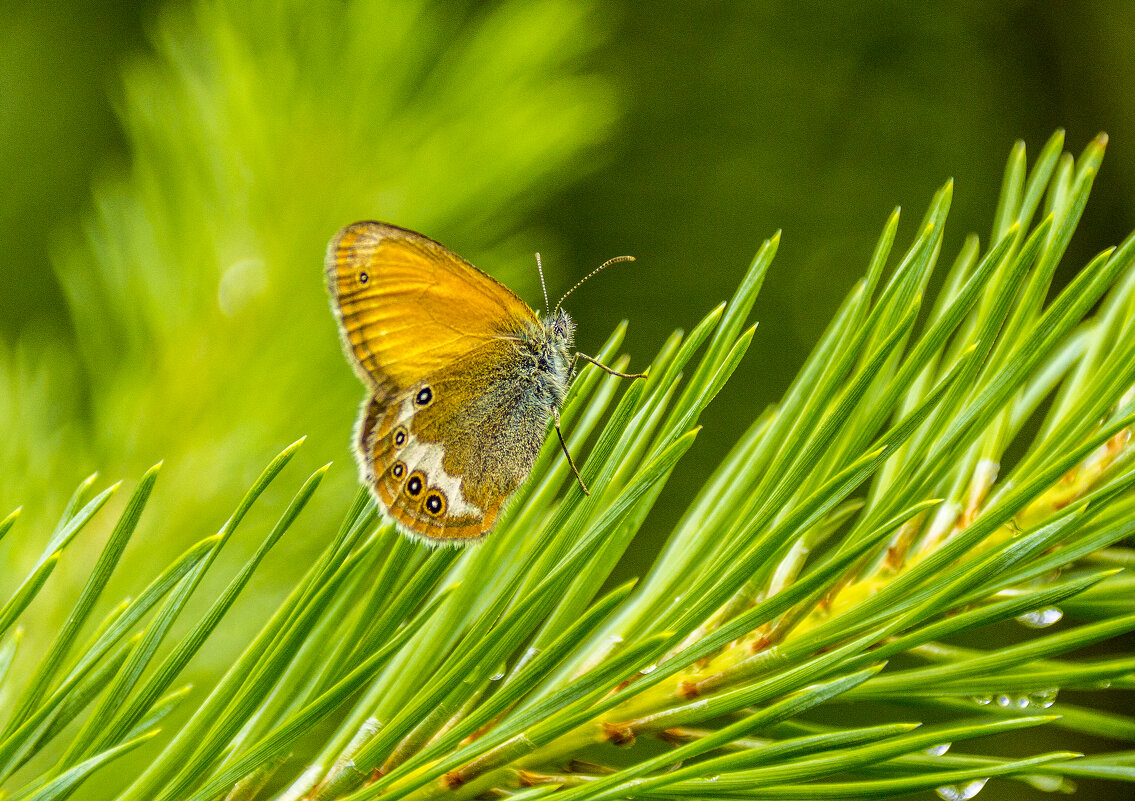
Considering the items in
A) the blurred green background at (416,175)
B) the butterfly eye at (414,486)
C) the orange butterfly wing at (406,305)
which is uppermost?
the blurred green background at (416,175)

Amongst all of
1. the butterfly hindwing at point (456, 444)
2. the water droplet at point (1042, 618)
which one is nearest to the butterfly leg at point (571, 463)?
the butterfly hindwing at point (456, 444)

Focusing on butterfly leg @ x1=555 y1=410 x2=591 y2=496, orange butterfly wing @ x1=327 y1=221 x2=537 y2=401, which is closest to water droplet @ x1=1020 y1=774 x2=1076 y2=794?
butterfly leg @ x1=555 y1=410 x2=591 y2=496

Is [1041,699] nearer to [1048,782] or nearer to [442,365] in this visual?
[1048,782]

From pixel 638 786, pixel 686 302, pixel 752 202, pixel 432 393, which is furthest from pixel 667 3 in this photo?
pixel 638 786

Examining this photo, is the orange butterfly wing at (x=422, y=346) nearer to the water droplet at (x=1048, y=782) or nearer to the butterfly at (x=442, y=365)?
the butterfly at (x=442, y=365)

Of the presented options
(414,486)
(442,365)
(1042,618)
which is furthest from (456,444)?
(1042,618)

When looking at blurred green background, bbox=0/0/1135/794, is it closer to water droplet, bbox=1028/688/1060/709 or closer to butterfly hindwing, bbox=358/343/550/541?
butterfly hindwing, bbox=358/343/550/541

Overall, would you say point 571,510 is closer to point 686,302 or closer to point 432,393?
point 432,393
